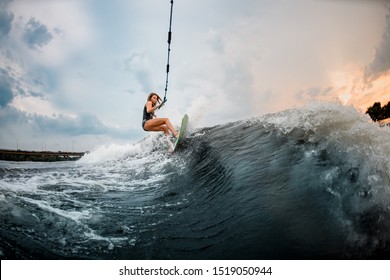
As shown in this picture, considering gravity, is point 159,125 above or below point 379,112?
below

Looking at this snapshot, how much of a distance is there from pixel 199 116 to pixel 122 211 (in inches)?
208

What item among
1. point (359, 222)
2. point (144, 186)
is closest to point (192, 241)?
point (359, 222)

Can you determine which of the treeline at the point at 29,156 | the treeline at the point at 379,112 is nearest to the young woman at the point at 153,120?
the treeline at the point at 29,156

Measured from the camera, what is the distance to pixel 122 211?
12.0 feet

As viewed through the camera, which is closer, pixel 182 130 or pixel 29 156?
pixel 182 130

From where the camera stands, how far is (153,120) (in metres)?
7.36

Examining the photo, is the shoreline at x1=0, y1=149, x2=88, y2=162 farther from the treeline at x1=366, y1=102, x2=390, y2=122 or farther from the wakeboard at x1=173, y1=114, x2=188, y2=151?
the treeline at x1=366, y1=102, x2=390, y2=122

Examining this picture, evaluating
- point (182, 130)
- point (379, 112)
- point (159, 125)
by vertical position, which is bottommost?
point (182, 130)

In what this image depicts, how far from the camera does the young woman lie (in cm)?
731

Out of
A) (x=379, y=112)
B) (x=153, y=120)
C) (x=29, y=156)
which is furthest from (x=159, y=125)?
(x=379, y=112)

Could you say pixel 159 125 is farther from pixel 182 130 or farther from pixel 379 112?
pixel 379 112

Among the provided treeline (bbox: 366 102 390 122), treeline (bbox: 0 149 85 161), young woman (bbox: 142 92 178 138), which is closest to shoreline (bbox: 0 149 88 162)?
treeline (bbox: 0 149 85 161)
